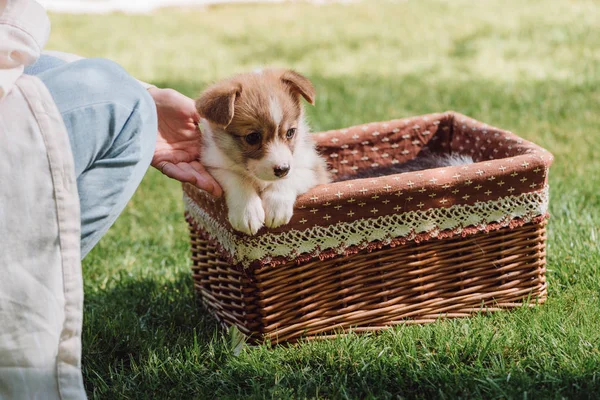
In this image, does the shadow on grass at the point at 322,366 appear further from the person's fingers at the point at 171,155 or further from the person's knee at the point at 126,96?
the person's knee at the point at 126,96

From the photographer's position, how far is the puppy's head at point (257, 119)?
2.59 metres

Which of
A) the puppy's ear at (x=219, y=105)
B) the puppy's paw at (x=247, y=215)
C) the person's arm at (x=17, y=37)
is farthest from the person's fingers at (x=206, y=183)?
the person's arm at (x=17, y=37)

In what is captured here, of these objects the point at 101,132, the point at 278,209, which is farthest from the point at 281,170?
the point at 101,132

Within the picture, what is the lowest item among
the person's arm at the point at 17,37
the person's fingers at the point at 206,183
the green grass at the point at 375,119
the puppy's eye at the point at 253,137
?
the green grass at the point at 375,119

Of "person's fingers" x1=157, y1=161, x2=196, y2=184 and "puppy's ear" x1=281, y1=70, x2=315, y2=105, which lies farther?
"puppy's ear" x1=281, y1=70, x2=315, y2=105

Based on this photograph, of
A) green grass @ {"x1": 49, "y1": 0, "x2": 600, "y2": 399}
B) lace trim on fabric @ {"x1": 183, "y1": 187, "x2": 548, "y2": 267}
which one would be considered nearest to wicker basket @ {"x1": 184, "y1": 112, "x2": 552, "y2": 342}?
lace trim on fabric @ {"x1": 183, "y1": 187, "x2": 548, "y2": 267}

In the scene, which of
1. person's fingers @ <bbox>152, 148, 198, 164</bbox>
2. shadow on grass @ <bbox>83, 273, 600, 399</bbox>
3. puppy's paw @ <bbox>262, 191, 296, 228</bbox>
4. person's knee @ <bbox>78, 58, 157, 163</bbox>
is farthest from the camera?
person's fingers @ <bbox>152, 148, 198, 164</bbox>

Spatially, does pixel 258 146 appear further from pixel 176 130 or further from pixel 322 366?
pixel 322 366

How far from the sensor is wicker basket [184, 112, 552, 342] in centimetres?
262

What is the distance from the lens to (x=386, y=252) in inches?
109

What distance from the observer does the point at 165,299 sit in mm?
3201

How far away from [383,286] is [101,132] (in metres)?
1.29

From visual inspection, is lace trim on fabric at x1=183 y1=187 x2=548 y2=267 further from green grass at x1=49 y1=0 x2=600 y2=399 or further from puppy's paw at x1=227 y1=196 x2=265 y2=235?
green grass at x1=49 y1=0 x2=600 y2=399

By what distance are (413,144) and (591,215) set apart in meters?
0.98
